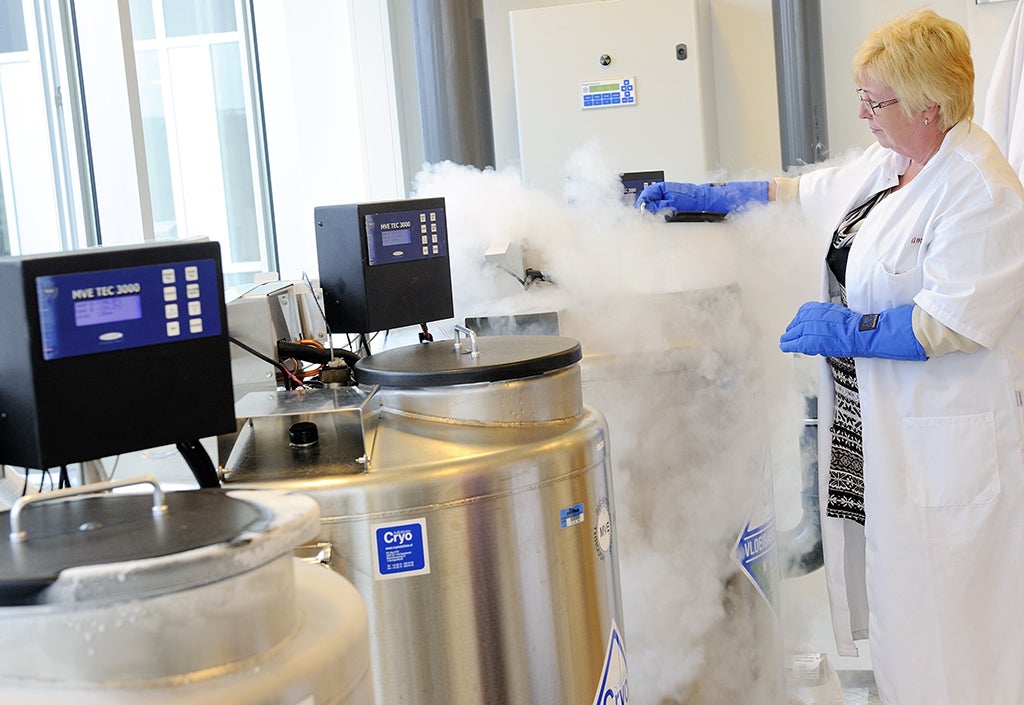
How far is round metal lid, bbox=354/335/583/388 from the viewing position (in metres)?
1.48

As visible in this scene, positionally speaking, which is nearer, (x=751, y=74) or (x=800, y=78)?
(x=800, y=78)

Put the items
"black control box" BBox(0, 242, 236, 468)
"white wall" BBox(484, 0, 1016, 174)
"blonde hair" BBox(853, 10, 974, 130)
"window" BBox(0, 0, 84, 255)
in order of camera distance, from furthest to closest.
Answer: "white wall" BBox(484, 0, 1016, 174) → "window" BBox(0, 0, 84, 255) → "blonde hair" BBox(853, 10, 974, 130) → "black control box" BBox(0, 242, 236, 468)

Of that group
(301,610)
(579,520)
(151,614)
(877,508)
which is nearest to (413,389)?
(579,520)

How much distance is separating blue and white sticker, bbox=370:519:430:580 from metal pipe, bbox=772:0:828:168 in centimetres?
248

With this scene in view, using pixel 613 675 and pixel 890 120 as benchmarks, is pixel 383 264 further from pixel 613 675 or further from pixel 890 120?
pixel 890 120

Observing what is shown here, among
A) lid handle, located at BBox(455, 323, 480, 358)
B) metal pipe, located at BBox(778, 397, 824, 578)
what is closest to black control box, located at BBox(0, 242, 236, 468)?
lid handle, located at BBox(455, 323, 480, 358)

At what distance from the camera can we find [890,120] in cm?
188

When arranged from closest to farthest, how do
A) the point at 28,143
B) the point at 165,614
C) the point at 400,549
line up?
the point at 165,614, the point at 400,549, the point at 28,143

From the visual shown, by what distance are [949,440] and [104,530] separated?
4.75 ft

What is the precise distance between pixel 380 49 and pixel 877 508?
2.37 meters

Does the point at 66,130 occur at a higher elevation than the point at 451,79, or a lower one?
lower

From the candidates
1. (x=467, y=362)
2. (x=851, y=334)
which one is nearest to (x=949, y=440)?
(x=851, y=334)

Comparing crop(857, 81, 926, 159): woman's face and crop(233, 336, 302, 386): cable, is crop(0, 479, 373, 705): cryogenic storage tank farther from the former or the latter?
crop(857, 81, 926, 159): woman's face

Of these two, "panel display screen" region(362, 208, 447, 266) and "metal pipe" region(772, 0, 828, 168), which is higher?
"metal pipe" region(772, 0, 828, 168)
